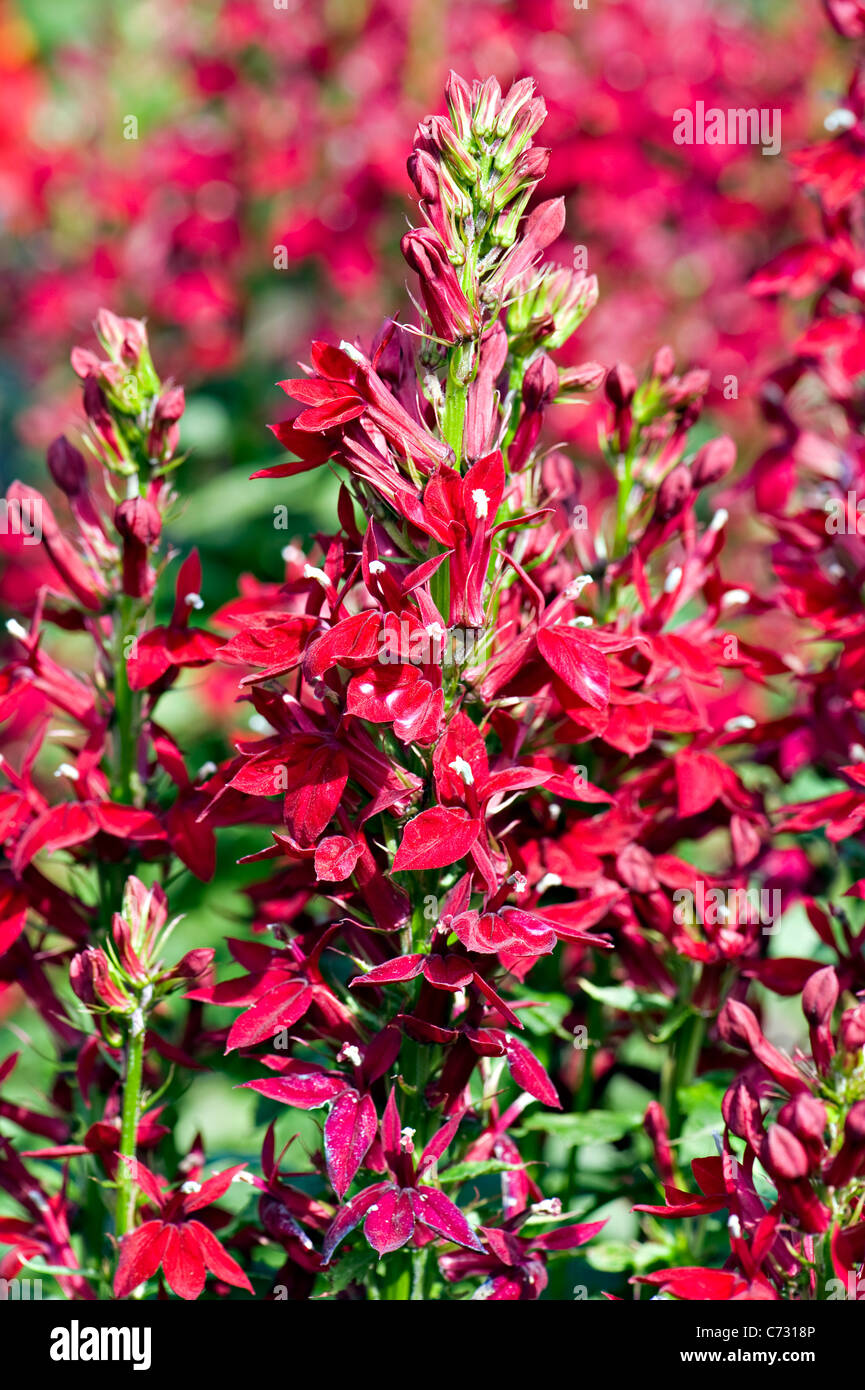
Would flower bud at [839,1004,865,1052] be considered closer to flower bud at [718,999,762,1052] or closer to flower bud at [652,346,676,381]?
flower bud at [718,999,762,1052]

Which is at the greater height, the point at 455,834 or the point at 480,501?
the point at 480,501

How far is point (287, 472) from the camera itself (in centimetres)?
105

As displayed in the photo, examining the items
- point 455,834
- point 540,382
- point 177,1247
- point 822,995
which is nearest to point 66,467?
point 540,382

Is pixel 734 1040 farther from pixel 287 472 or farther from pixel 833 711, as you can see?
pixel 287 472

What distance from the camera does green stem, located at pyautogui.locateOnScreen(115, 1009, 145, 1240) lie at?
1107mm

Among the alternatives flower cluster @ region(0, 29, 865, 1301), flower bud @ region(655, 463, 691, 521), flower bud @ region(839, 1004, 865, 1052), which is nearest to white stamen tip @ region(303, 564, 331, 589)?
flower cluster @ region(0, 29, 865, 1301)

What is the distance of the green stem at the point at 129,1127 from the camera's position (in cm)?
111

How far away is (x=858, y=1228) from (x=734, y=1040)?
0.18m

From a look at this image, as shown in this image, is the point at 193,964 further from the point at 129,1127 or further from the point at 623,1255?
the point at 623,1255

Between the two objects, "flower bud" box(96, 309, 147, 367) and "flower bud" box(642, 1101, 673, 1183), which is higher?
"flower bud" box(96, 309, 147, 367)

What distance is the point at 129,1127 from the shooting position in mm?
1107

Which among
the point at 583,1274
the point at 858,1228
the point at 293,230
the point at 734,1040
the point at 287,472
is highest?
the point at 293,230

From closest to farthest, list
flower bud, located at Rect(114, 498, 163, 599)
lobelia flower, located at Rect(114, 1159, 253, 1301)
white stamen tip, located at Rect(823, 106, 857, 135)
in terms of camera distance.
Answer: lobelia flower, located at Rect(114, 1159, 253, 1301)
flower bud, located at Rect(114, 498, 163, 599)
white stamen tip, located at Rect(823, 106, 857, 135)

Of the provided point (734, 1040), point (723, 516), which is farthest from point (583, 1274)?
point (723, 516)
